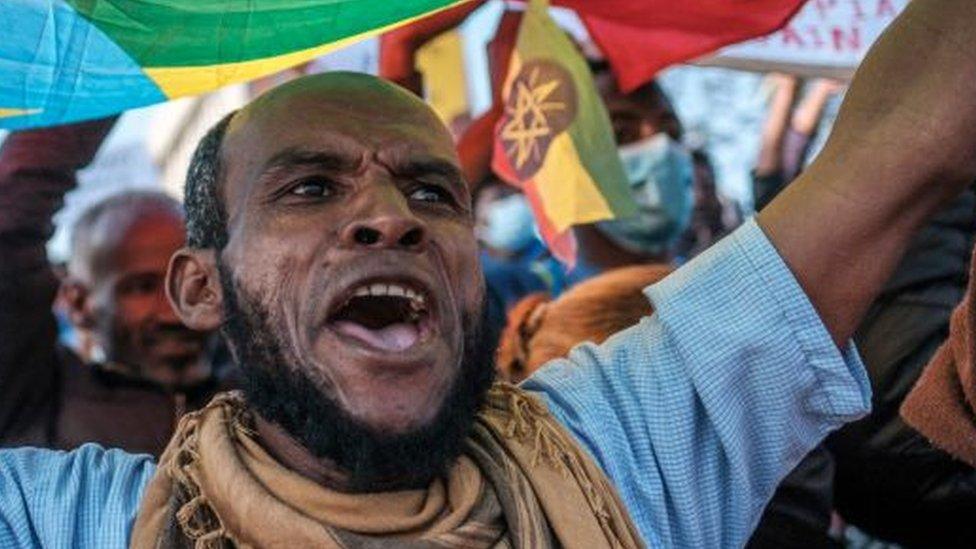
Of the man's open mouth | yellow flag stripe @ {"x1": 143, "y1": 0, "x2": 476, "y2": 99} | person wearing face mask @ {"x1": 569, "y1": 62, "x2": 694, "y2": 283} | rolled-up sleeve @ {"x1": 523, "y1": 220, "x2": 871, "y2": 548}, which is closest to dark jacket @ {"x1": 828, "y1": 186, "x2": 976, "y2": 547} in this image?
rolled-up sleeve @ {"x1": 523, "y1": 220, "x2": 871, "y2": 548}

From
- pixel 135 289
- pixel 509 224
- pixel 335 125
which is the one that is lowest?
pixel 509 224

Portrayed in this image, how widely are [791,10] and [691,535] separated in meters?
1.05

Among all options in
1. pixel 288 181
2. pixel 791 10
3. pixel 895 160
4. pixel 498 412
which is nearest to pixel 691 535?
pixel 498 412

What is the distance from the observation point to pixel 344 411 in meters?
2.13

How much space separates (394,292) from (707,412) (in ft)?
1.43

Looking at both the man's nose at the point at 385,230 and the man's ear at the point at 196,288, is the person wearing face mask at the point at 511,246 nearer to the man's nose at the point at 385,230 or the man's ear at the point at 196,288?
the man's ear at the point at 196,288

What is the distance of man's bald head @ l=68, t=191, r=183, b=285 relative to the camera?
13.1 feet

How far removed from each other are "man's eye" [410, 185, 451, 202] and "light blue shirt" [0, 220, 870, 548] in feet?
1.01

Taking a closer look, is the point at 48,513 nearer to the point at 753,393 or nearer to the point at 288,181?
the point at 288,181

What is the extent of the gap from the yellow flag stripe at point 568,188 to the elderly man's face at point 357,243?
1.51 meters

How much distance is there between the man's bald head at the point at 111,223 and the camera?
157 inches

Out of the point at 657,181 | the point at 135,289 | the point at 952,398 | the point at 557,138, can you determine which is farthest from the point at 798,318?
the point at 657,181

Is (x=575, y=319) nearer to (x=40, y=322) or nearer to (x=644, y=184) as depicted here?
(x=40, y=322)

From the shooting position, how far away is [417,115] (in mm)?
2420
